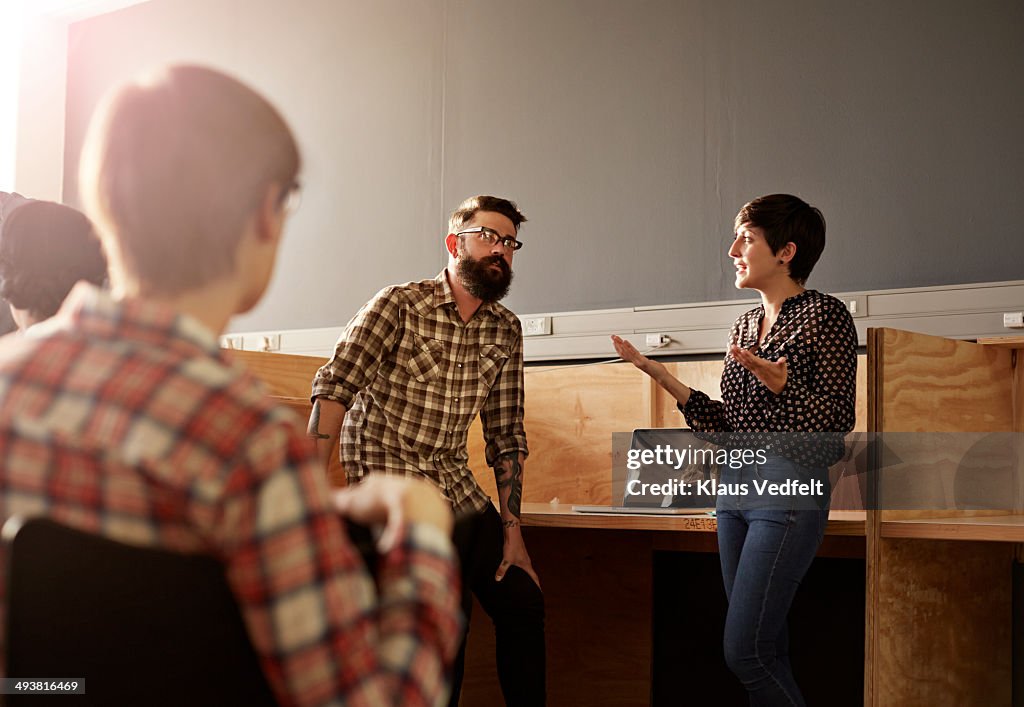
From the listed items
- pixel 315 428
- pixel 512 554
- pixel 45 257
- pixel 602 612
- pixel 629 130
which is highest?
pixel 629 130

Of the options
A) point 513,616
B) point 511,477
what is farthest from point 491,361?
point 513,616

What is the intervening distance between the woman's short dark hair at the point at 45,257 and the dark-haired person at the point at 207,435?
3.46 ft

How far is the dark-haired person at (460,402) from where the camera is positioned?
2348 millimetres

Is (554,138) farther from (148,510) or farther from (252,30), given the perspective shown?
(148,510)

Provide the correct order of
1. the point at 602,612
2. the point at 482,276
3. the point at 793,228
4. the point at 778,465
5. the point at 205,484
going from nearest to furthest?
the point at 205,484, the point at 778,465, the point at 793,228, the point at 482,276, the point at 602,612

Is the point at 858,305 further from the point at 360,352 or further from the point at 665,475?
the point at 360,352

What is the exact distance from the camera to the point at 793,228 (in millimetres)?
2295

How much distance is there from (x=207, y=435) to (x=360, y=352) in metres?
1.74

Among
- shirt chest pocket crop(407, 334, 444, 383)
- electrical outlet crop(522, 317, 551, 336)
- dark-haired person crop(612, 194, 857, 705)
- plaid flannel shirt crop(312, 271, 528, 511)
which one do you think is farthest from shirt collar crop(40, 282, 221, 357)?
electrical outlet crop(522, 317, 551, 336)

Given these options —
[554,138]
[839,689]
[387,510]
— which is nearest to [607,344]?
[554,138]

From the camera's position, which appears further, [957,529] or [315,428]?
[315,428]

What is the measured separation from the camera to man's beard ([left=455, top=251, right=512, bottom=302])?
8.20 feet

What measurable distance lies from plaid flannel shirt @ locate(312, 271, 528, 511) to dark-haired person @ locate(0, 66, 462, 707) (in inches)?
63.9

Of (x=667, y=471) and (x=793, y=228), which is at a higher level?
(x=793, y=228)
